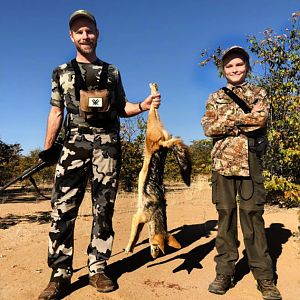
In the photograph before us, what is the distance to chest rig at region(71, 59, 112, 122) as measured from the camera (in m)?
4.20

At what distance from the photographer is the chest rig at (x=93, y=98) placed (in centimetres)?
420

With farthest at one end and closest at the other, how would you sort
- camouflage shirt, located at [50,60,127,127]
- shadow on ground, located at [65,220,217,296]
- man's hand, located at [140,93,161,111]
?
shadow on ground, located at [65,220,217,296] < man's hand, located at [140,93,161,111] < camouflage shirt, located at [50,60,127,127]

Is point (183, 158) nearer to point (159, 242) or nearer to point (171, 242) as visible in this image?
point (159, 242)

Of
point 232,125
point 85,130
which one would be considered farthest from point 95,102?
point 232,125

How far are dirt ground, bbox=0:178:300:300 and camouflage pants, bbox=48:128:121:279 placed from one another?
15.9 inches

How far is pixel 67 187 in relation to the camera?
4250 mm

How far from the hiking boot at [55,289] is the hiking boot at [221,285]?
162 cm

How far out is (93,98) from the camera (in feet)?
13.8

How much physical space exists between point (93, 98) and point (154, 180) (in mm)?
1637

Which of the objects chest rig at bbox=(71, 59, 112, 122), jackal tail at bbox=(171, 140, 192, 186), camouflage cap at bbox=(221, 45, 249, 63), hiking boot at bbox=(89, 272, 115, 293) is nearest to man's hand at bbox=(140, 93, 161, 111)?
chest rig at bbox=(71, 59, 112, 122)

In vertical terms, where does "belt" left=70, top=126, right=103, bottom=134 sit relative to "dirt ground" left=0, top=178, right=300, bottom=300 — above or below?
above

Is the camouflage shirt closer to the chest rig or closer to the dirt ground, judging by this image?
the chest rig

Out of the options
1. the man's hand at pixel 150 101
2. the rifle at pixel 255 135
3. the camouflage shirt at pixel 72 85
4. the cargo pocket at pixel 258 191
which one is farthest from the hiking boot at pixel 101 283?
the rifle at pixel 255 135

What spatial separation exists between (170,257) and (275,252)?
1.57m
